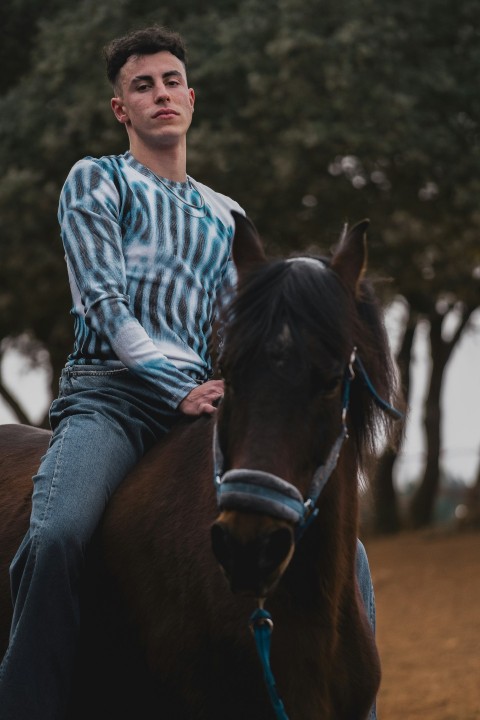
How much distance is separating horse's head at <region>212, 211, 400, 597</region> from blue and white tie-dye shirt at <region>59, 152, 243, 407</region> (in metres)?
0.53

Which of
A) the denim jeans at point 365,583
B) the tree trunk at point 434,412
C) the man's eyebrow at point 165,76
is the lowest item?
the tree trunk at point 434,412

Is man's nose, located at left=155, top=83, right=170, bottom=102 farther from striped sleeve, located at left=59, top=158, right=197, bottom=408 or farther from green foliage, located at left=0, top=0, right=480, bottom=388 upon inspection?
green foliage, located at left=0, top=0, right=480, bottom=388

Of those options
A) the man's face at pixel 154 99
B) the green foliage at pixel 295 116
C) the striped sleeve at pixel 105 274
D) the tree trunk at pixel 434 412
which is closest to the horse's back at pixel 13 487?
the striped sleeve at pixel 105 274

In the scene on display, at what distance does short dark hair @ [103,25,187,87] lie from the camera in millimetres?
3980

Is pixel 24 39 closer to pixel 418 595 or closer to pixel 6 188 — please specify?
pixel 6 188

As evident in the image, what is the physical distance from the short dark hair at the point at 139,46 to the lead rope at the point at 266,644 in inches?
84.9

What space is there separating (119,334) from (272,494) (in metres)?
1.04

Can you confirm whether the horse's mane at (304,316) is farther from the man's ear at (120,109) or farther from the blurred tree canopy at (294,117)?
the blurred tree canopy at (294,117)

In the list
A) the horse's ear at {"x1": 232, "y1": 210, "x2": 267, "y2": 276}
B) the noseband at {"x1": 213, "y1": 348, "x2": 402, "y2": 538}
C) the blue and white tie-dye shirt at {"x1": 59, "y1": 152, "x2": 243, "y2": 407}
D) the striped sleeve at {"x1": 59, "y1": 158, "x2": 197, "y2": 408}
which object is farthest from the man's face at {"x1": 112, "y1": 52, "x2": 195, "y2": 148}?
the noseband at {"x1": 213, "y1": 348, "x2": 402, "y2": 538}

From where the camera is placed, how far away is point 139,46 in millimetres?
3980

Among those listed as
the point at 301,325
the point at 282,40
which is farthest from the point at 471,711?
the point at 282,40

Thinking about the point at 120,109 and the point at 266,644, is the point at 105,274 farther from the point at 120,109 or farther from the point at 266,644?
the point at 266,644

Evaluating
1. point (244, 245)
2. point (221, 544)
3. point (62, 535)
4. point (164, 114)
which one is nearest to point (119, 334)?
point (244, 245)

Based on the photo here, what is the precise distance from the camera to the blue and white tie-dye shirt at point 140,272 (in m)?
3.52
